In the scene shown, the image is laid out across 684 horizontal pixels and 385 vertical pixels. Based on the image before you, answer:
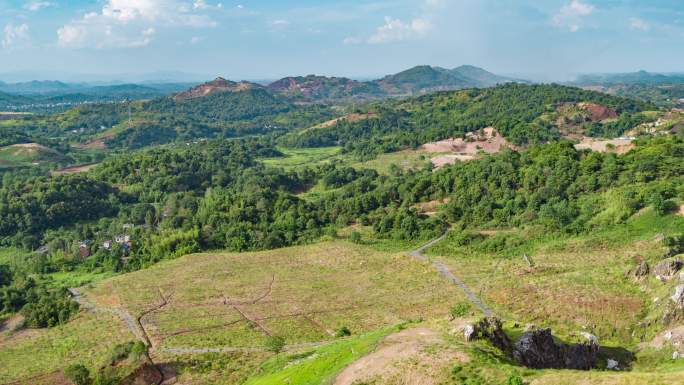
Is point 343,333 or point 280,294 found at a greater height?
point 343,333

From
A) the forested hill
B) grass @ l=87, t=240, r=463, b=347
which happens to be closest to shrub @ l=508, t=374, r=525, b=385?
grass @ l=87, t=240, r=463, b=347

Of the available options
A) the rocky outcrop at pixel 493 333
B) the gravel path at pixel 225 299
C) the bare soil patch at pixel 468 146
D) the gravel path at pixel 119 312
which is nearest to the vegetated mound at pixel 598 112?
the bare soil patch at pixel 468 146

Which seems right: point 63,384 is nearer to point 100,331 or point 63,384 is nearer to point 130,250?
point 100,331

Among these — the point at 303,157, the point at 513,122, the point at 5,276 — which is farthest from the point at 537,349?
the point at 303,157

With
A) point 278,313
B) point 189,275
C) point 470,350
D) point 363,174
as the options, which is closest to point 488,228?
point 278,313

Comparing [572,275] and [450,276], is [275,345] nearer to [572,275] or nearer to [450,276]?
[450,276]

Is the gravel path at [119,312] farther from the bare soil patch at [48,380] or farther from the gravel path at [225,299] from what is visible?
the bare soil patch at [48,380]
